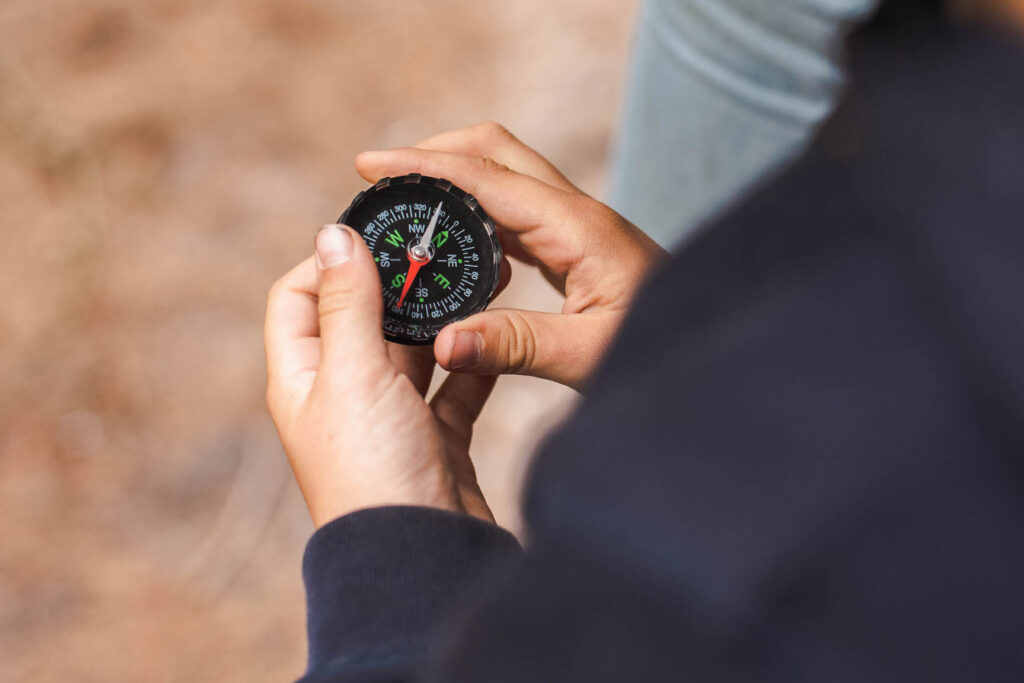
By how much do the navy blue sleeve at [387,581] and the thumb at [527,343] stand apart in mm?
296

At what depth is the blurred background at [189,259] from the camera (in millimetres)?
2502

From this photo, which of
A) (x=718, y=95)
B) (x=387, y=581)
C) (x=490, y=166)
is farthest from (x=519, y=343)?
(x=718, y=95)

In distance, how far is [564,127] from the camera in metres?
3.26

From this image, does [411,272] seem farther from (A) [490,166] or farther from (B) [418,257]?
(A) [490,166]

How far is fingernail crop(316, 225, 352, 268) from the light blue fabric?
0.78m

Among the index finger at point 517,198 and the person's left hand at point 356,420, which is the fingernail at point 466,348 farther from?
the index finger at point 517,198

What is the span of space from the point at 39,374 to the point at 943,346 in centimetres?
293

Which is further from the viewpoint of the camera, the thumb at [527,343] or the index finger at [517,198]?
the index finger at [517,198]

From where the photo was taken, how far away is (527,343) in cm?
144

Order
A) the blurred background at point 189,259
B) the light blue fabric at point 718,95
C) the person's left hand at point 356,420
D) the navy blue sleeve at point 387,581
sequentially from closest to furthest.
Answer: the navy blue sleeve at point 387,581 < the person's left hand at point 356,420 < the light blue fabric at point 718,95 < the blurred background at point 189,259

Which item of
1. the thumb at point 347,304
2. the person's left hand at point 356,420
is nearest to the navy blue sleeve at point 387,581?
the person's left hand at point 356,420

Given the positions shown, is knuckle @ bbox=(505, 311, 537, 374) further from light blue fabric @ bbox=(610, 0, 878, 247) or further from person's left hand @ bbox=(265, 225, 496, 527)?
light blue fabric @ bbox=(610, 0, 878, 247)

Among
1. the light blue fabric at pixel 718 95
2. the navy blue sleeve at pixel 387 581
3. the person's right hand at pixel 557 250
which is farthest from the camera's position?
the light blue fabric at pixel 718 95

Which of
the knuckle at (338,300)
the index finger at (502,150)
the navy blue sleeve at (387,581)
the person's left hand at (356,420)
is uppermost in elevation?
the index finger at (502,150)
